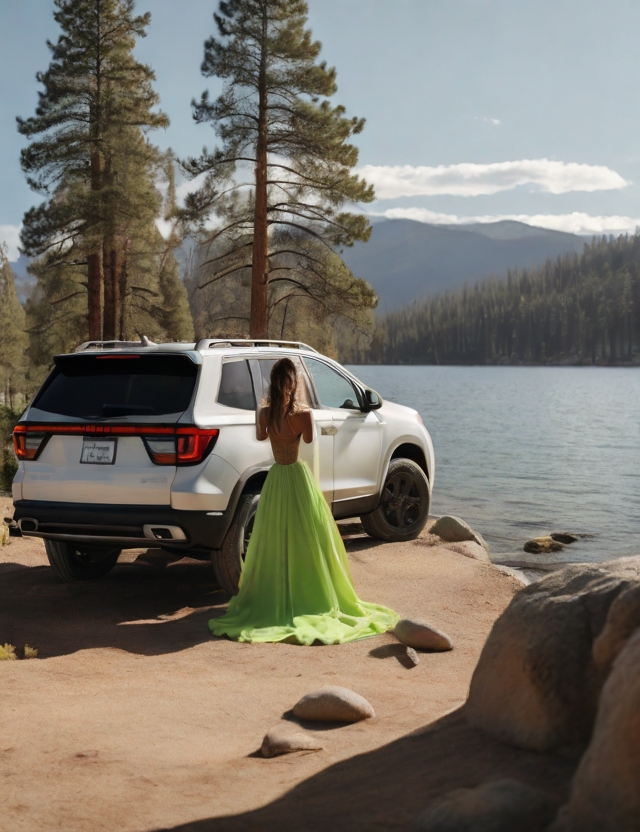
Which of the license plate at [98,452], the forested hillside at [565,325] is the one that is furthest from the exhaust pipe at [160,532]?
the forested hillside at [565,325]

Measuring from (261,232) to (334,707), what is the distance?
21.2m

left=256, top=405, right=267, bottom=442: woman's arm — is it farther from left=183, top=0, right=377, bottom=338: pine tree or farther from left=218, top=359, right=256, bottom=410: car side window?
left=183, top=0, right=377, bottom=338: pine tree

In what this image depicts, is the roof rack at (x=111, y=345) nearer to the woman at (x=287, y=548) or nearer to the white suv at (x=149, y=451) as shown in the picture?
the white suv at (x=149, y=451)

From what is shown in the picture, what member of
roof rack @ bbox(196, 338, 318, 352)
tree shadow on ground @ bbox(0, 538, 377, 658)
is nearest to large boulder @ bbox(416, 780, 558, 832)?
tree shadow on ground @ bbox(0, 538, 377, 658)

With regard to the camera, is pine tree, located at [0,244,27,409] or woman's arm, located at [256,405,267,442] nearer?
woman's arm, located at [256,405,267,442]

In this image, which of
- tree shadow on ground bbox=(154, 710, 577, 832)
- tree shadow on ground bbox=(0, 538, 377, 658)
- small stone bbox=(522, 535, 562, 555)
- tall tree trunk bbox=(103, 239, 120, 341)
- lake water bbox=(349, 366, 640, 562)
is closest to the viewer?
tree shadow on ground bbox=(154, 710, 577, 832)

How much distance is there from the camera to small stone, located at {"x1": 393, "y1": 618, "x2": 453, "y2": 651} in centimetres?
653

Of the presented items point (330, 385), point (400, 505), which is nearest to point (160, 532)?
point (330, 385)

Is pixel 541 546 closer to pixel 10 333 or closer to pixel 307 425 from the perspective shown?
pixel 307 425

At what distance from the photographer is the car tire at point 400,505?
9883mm

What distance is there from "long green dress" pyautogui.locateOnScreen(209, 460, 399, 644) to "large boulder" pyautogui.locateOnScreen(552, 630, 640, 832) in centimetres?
413

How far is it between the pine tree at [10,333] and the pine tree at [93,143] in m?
30.8

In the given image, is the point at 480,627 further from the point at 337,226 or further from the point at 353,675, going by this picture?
the point at 337,226

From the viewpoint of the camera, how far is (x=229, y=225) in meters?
27.8
